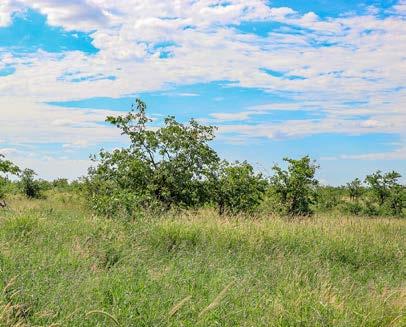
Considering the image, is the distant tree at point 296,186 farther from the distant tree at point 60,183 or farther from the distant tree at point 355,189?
the distant tree at point 60,183

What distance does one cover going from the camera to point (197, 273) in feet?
26.2

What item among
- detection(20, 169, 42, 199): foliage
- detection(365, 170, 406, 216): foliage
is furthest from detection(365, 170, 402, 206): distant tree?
detection(20, 169, 42, 199): foliage

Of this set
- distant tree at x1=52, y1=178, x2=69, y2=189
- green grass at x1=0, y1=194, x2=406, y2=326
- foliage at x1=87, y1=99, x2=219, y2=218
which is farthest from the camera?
distant tree at x1=52, y1=178, x2=69, y2=189

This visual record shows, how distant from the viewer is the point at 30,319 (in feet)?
17.4

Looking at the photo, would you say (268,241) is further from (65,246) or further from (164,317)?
(164,317)

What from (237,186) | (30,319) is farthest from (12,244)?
(237,186)

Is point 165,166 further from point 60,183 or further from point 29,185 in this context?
point 60,183

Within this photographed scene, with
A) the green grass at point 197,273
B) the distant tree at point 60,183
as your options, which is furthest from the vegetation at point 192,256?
the distant tree at point 60,183

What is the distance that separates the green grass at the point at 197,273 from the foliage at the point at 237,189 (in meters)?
4.24

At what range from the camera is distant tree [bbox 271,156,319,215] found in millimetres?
19984

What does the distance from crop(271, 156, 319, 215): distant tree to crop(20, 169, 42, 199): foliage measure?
1981cm

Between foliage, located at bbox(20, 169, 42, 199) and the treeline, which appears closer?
the treeline

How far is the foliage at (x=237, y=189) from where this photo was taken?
1808cm

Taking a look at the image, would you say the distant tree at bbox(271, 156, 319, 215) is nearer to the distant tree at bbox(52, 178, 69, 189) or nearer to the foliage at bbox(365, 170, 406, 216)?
the foliage at bbox(365, 170, 406, 216)
